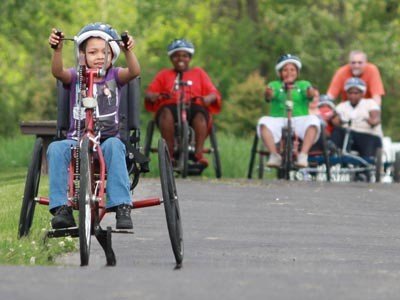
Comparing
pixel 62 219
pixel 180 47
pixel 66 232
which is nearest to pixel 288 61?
pixel 180 47

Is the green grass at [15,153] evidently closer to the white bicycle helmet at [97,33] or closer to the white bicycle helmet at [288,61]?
the white bicycle helmet at [288,61]

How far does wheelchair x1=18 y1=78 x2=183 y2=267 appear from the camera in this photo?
8.59m

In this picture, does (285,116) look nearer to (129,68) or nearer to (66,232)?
(129,68)

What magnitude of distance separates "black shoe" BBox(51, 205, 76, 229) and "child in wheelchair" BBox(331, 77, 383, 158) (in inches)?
485

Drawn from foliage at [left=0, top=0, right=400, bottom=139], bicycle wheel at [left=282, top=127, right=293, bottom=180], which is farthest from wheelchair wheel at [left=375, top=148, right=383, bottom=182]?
foliage at [left=0, top=0, right=400, bottom=139]

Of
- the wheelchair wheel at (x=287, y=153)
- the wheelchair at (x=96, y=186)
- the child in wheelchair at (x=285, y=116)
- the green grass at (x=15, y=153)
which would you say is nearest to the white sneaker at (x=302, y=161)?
the child in wheelchair at (x=285, y=116)

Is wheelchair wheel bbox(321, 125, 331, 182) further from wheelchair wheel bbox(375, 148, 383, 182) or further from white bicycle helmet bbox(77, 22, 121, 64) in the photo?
white bicycle helmet bbox(77, 22, 121, 64)

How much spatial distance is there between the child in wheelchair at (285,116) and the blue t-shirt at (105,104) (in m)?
9.75

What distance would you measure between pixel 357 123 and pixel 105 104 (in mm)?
11842

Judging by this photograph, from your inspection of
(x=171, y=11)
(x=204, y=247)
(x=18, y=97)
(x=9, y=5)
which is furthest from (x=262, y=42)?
(x=204, y=247)

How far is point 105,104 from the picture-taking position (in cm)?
967

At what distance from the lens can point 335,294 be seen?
711 cm

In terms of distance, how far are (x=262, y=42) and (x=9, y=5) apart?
21.1m

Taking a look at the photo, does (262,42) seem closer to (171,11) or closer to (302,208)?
(171,11)
